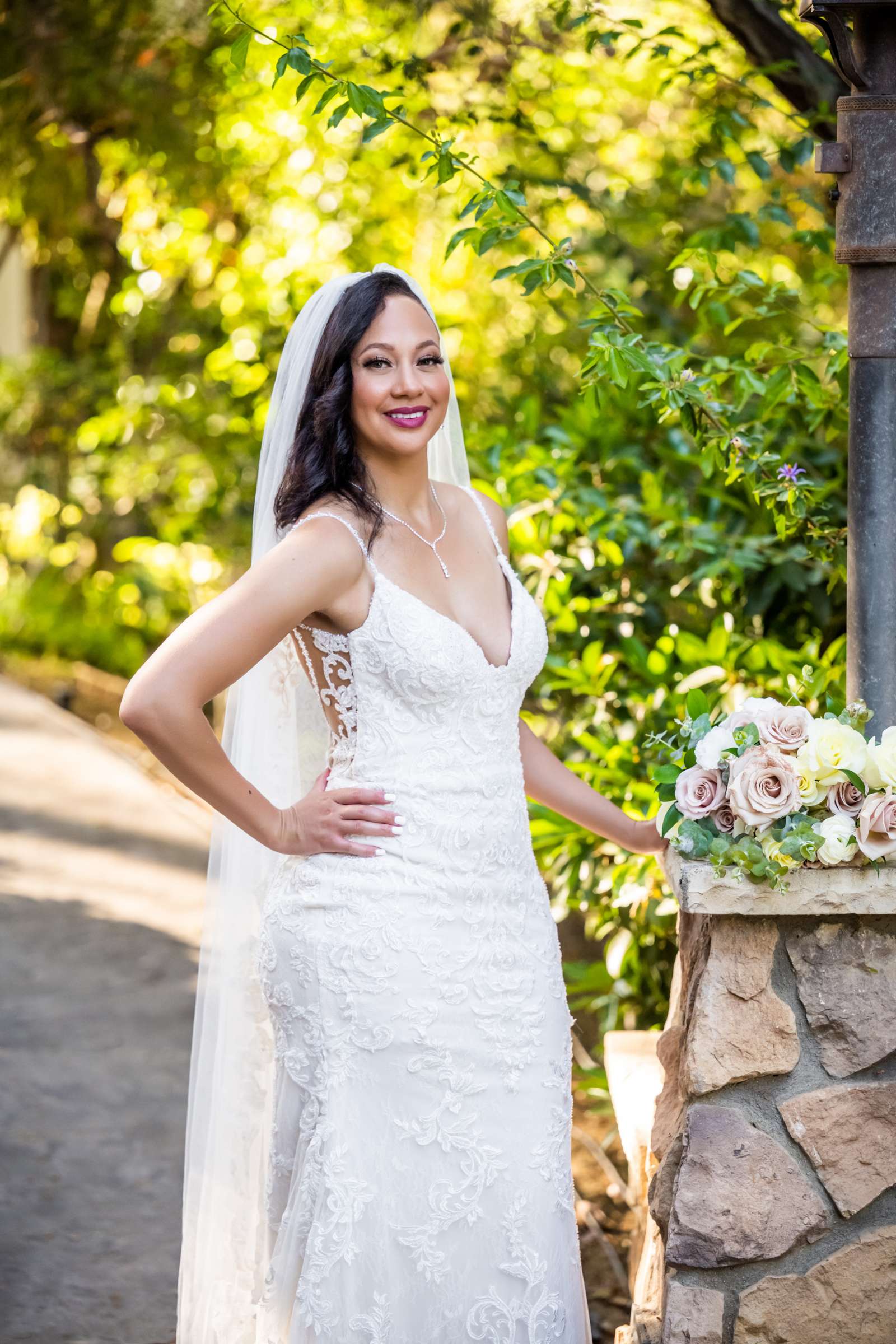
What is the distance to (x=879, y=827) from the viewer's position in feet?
6.30

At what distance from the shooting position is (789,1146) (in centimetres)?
203

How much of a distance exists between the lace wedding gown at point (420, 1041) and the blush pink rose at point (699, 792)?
34 centimetres

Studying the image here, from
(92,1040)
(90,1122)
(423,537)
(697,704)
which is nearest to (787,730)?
(697,704)

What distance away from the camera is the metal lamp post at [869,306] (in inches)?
81.1

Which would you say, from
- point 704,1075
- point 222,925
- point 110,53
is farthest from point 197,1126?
point 110,53

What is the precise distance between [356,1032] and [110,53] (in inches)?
188

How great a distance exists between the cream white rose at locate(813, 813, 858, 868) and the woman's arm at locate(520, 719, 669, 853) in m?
0.46

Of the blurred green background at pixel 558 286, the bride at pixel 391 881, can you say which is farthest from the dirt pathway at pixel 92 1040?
the blurred green background at pixel 558 286

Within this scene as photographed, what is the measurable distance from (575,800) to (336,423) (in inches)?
32.4

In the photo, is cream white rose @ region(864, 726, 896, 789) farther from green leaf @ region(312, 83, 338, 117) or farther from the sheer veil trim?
green leaf @ region(312, 83, 338, 117)

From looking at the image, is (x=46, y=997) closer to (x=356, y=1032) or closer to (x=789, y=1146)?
(x=356, y=1032)

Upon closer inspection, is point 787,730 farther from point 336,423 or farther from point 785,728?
point 336,423

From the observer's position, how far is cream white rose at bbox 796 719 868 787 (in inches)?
77.1

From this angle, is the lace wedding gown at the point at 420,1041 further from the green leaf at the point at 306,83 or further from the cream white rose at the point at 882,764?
the green leaf at the point at 306,83
